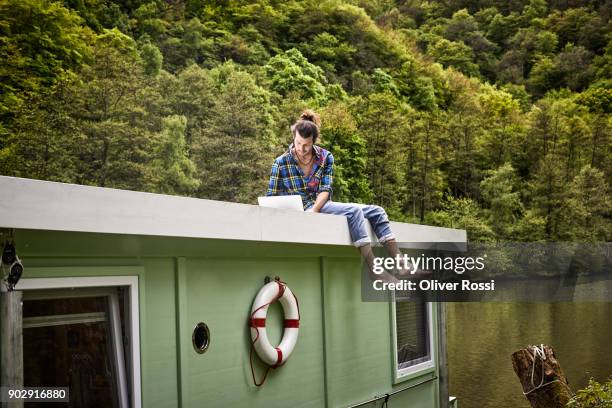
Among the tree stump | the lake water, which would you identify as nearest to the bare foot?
the tree stump

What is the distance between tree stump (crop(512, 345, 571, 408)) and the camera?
5.61 meters

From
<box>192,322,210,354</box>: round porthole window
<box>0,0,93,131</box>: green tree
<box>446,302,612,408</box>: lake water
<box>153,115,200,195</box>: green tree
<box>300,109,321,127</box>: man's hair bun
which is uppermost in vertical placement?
<box>0,0,93,131</box>: green tree

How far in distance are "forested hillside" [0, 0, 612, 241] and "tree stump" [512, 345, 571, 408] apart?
74.9ft

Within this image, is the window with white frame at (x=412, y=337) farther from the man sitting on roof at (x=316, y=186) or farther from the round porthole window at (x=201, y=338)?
the round porthole window at (x=201, y=338)

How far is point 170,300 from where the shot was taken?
364 centimetres

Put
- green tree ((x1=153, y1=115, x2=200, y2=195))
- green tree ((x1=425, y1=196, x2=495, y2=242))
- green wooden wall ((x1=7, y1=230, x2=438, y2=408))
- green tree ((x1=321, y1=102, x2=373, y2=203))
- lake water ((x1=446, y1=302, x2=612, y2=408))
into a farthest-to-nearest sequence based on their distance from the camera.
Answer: green tree ((x1=425, y1=196, x2=495, y2=242)), green tree ((x1=321, y1=102, x2=373, y2=203)), green tree ((x1=153, y1=115, x2=200, y2=195)), lake water ((x1=446, y1=302, x2=612, y2=408)), green wooden wall ((x1=7, y1=230, x2=438, y2=408))

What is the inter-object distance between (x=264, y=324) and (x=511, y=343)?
19408 mm

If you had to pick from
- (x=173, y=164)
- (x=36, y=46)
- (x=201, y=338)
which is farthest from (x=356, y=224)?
(x=36, y=46)

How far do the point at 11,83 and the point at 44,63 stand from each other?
6.54 feet

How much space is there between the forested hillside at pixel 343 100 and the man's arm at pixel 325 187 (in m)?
22.7

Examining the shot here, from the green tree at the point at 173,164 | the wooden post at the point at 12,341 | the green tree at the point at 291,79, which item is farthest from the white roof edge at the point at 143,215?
the green tree at the point at 291,79

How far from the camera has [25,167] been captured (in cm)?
2642

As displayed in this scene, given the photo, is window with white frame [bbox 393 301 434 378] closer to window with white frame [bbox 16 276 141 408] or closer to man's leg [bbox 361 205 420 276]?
man's leg [bbox 361 205 420 276]

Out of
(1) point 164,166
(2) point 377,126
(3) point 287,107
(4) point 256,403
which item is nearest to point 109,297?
(4) point 256,403
